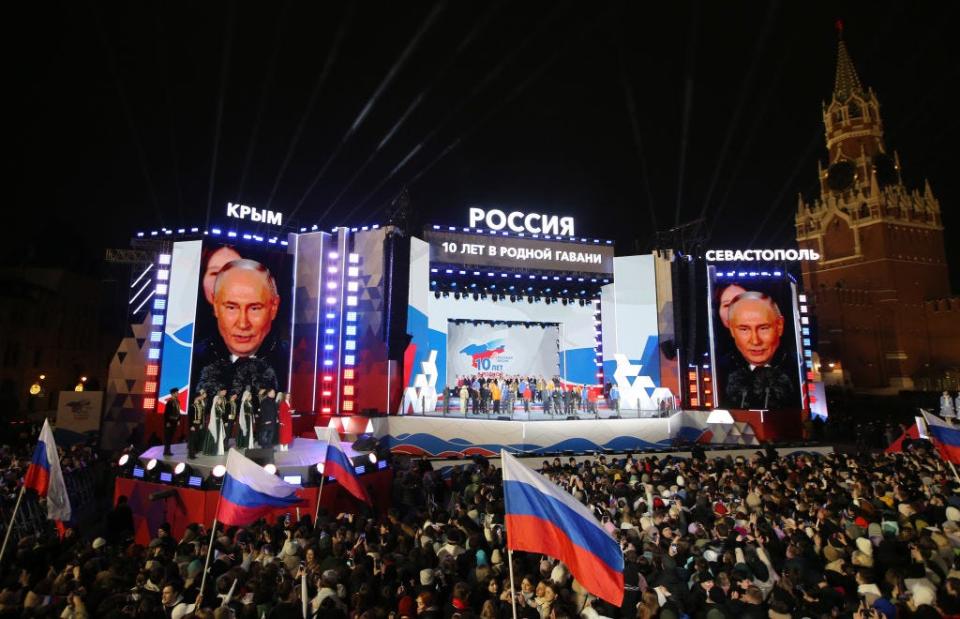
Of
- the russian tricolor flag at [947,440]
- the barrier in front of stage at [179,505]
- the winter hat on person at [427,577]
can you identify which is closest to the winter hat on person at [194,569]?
the winter hat on person at [427,577]

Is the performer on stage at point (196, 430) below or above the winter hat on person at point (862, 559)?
above

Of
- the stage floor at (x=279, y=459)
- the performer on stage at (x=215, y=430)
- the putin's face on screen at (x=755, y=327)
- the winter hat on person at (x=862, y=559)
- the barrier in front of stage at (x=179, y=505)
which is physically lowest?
the barrier in front of stage at (x=179, y=505)

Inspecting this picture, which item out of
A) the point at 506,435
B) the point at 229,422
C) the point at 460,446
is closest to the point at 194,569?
the point at 229,422

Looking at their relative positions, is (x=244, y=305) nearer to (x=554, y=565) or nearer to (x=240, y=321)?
(x=240, y=321)

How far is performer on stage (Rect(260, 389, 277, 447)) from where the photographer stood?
15.7 m

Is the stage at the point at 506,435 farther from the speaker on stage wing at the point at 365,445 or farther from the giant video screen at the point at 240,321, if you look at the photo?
the giant video screen at the point at 240,321

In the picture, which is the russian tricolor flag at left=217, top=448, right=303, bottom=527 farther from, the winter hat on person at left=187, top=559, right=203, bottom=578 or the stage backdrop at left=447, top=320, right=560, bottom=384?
the stage backdrop at left=447, top=320, right=560, bottom=384

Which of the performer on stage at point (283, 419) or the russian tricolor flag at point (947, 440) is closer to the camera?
the russian tricolor flag at point (947, 440)

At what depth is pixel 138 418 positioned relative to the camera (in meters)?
27.3

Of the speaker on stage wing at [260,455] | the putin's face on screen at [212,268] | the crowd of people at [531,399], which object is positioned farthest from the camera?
the putin's face on screen at [212,268]

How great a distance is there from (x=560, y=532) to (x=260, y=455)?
1076 cm

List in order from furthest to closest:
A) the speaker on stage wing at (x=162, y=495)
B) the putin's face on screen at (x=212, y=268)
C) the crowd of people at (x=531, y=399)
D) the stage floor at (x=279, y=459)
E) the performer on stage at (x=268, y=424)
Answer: the putin's face on screen at (x=212, y=268) < the crowd of people at (x=531, y=399) < the performer on stage at (x=268, y=424) < the stage floor at (x=279, y=459) < the speaker on stage wing at (x=162, y=495)

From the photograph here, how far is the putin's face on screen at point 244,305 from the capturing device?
27953mm

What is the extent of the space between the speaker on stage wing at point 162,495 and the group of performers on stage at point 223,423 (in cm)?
143
